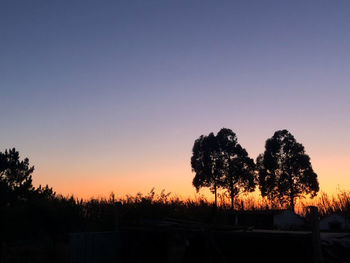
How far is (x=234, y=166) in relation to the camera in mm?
40125

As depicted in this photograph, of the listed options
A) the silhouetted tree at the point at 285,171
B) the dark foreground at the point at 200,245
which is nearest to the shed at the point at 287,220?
the silhouetted tree at the point at 285,171

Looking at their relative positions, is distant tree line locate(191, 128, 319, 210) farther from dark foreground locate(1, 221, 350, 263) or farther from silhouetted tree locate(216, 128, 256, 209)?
dark foreground locate(1, 221, 350, 263)

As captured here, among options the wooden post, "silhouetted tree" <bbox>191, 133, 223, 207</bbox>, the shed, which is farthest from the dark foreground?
"silhouetted tree" <bbox>191, 133, 223, 207</bbox>

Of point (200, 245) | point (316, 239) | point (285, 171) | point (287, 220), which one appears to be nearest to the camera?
point (316, 239)

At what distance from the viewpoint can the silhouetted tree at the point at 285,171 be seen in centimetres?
3881

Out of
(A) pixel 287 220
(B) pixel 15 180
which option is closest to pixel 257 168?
(A) pixel 287 220

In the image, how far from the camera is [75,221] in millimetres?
27719

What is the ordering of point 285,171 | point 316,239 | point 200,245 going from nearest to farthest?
point 316,239 → point 200,245 → point 285,171

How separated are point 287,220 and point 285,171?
854cm

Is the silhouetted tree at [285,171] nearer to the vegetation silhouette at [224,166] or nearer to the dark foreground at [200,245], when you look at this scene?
the vegetation silhouette at [224,166]

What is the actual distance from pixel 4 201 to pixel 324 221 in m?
27.4

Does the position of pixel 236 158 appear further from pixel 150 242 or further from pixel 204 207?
pixel 150 242

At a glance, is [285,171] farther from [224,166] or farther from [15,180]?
[15,180]

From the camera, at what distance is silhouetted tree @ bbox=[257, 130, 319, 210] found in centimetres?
3881
